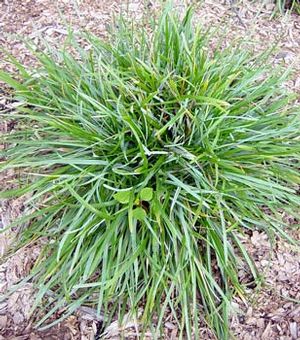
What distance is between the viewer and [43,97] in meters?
2.54

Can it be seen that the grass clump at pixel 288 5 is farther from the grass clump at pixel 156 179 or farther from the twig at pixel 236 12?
the grass clump at pixel 156 179

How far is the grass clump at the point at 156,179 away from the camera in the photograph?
85.4 inches

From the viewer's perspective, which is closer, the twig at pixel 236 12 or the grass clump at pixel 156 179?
the grass clump at pixel 156 179

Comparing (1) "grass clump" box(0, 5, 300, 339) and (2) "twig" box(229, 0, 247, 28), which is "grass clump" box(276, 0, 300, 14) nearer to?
(2) "twig" box(229, 0, 247, 28)

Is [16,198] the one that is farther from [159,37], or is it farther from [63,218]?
[159,37]

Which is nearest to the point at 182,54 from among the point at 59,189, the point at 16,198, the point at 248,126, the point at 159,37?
the point at 159,37

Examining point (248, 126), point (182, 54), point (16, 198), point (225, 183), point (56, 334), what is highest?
point (182, 54)

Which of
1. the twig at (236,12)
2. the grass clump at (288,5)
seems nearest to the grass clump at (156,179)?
the twig at (236,12)

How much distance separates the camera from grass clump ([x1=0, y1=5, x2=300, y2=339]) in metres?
2.17

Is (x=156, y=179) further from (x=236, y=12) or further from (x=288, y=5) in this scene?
(x=288, y=5)

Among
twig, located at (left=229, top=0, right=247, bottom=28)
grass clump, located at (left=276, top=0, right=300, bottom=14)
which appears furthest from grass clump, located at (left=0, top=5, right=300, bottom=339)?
grass clump, located at (left=276, top=0, right=300, bottom=14)

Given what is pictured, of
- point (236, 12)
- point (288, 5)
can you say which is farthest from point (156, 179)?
point (288, 5)

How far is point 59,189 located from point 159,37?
854 millimetres

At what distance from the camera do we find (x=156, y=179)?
2246 millimetres
